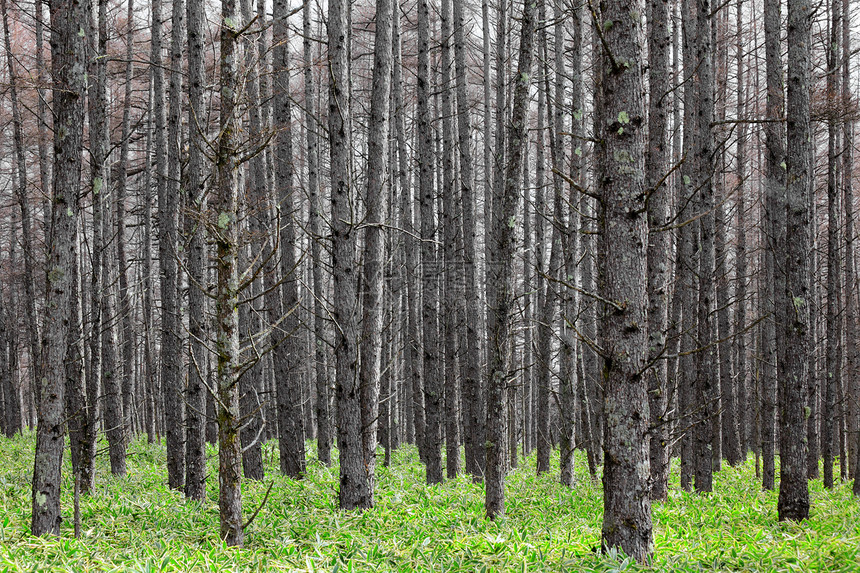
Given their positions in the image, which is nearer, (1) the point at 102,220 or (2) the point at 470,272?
(1) the point at 102,220

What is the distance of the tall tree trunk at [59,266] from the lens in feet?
18.2

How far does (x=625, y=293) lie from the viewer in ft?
13.7

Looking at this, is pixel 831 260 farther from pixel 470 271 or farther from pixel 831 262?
pixel 470 271

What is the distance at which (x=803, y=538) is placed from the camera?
6.43 m

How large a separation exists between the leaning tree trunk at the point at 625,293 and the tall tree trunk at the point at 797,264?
4.24m

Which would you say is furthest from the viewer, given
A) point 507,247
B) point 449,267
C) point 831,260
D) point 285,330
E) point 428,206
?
point 831,260

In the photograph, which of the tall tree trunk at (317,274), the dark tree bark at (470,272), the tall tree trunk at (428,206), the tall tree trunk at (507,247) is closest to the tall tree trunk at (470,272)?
the dark tree bark at (470,272)

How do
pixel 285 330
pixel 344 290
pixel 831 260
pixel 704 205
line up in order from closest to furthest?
pixel 344 290 < pixel 704 205 < pixel 285 330 < pixel 831 260

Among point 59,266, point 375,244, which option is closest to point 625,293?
point 375,244

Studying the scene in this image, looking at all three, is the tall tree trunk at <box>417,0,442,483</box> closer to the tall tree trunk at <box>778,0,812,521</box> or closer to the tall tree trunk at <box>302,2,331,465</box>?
the tall tree trunk at <box>302,2,331,465</box>

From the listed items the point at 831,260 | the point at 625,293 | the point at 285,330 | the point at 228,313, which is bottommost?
the point at 285,330

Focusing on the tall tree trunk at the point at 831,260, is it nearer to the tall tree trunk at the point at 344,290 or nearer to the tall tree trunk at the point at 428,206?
the tall tree trunk at the point at 428,206

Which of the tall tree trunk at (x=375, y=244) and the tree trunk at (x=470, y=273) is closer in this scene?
the tall tree trunk at (x=375, y=244)

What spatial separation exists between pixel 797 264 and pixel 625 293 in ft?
14.5
